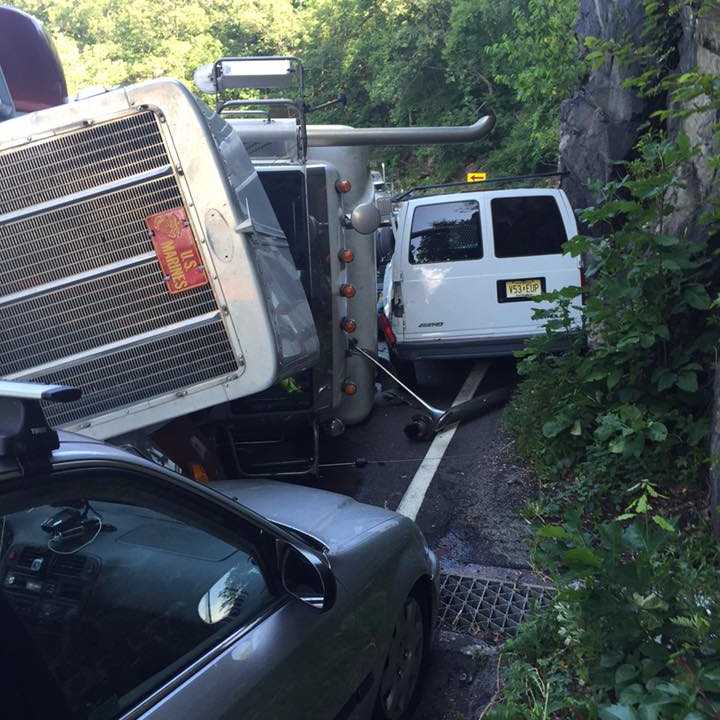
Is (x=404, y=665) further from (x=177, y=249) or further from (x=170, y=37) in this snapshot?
(x=170, y=37)

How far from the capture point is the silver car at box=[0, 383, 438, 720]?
1876mm

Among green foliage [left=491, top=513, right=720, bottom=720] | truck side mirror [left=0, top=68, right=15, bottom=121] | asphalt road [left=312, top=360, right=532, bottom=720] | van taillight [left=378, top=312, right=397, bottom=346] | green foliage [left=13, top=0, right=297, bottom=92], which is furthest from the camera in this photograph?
green foliage [left=13, top=0, right=297, bottom=92]

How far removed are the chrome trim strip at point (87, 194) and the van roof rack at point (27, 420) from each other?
2.37 metres

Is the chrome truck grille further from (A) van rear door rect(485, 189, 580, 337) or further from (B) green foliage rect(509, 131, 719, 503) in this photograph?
(A) van rear door rect(485, 189, 580, 337)

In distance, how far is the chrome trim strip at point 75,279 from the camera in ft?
13.6

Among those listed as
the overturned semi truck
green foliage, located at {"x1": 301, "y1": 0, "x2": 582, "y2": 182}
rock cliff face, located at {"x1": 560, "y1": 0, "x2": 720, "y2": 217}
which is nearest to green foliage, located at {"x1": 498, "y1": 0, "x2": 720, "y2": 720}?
rock cliff face, located at {"x1": 560, "y1": 0, "x2": 720, "y2": 217}

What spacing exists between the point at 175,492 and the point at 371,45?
2428 cm

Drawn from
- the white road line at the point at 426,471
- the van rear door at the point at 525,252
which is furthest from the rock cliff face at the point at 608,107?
the white road line at the point at 426,471

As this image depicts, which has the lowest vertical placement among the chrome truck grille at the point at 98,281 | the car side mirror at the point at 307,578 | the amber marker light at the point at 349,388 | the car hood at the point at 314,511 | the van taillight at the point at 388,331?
the van taillight at the point at 388,331

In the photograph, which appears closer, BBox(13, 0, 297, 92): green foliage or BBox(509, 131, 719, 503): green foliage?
BBox(509, 131, 719, 503): green foliage

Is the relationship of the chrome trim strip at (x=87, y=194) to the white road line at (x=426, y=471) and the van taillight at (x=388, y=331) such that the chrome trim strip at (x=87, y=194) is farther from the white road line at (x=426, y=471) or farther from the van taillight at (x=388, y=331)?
the van taillight at (x=388, y=331)

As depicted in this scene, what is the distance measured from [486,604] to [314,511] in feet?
4.67

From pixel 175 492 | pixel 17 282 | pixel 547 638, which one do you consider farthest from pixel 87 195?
pixel 547 638

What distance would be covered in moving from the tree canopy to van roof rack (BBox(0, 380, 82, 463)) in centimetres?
874
